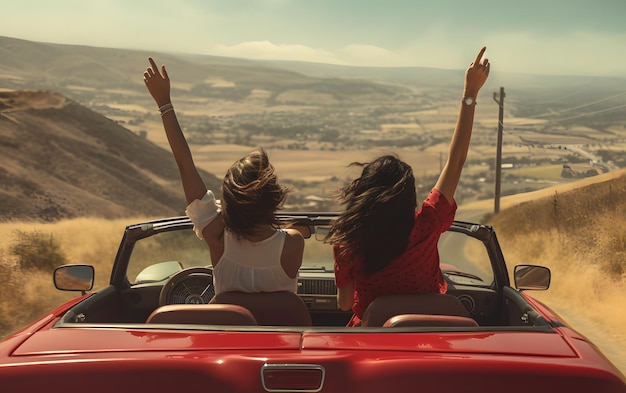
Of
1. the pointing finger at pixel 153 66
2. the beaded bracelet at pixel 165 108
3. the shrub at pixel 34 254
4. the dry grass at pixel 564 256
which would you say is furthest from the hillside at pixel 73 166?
the beaded bracelet at pixel 165 108

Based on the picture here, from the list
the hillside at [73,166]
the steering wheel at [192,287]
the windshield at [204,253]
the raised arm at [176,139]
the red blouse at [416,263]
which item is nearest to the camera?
the red blouse at [416,263]

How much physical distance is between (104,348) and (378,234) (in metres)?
1.12

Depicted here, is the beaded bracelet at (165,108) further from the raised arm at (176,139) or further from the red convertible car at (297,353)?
the red convertible car at (297,353)

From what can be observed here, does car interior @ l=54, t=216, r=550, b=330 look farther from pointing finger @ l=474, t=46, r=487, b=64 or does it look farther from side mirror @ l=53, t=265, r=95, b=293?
pointing finger @ l=474, t=46, r=487, b=64

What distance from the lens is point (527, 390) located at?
7.71 ft

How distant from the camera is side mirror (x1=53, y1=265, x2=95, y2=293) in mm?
4203

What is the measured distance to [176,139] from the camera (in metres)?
3.55

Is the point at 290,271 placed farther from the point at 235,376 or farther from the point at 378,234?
the point at 235,376

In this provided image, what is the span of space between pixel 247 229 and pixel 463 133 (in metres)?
1.02

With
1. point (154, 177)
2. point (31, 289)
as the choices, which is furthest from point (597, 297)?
point (154, 177)

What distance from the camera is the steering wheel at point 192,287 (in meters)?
4.55

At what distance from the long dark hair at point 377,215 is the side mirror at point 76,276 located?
155cm

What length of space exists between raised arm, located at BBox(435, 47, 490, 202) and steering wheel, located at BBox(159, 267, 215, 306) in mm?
1635

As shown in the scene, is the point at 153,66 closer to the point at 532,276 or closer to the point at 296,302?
the point at 296,302
